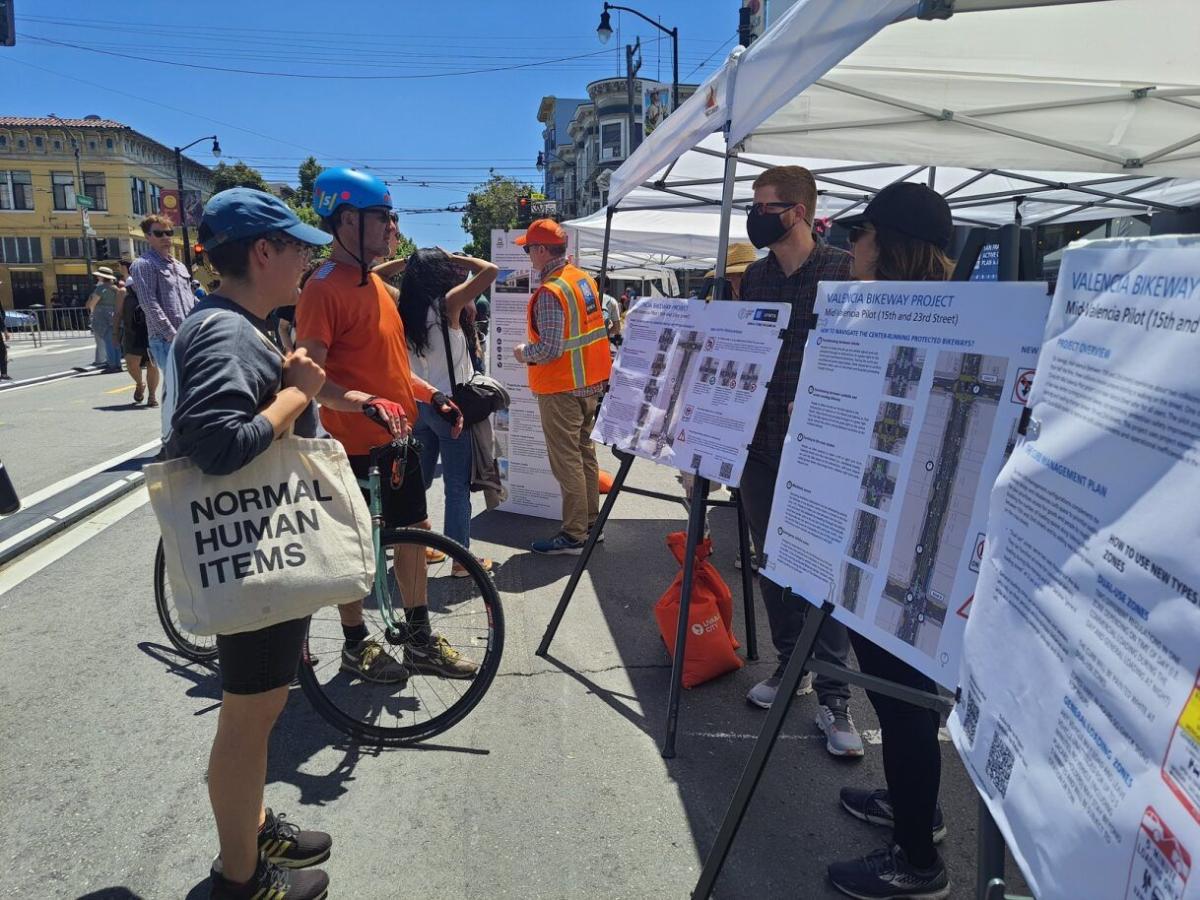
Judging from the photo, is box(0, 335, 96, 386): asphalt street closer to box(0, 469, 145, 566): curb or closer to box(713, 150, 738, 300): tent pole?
box(0, 469, 145, 566): curb

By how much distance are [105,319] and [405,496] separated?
51.8 ft

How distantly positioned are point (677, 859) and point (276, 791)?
4.69ft

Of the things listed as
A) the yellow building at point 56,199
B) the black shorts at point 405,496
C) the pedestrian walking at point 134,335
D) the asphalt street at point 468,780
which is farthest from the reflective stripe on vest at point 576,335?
the yellow building at point 56,199

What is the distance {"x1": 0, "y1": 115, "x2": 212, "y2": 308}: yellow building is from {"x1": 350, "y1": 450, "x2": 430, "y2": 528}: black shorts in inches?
2359

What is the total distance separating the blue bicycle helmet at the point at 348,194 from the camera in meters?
3.00

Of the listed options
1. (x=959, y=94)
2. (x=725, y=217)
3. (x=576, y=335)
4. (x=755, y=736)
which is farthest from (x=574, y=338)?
(x=755, y=736)

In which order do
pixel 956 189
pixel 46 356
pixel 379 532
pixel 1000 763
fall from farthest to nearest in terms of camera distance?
pixel 46 356, pixel 956 189, pixel 379 532, pixel 1000 763

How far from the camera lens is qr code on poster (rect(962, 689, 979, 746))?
1379 millimetres

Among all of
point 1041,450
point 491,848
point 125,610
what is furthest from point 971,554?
point 125,610

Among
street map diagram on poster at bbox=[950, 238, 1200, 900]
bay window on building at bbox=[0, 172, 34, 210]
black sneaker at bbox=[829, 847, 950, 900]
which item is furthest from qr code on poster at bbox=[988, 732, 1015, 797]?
bay window on building at bbox=[0, 172, 34, 210]

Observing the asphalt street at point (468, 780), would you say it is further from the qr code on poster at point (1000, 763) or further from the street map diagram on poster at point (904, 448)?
the qr code on poster at point (1000, 763)

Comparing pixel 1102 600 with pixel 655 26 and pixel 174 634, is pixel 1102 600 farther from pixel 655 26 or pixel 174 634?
pixel 655 26

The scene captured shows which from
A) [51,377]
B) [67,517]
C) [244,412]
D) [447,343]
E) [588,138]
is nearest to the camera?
[244,412]

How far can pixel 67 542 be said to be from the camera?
530 cm
